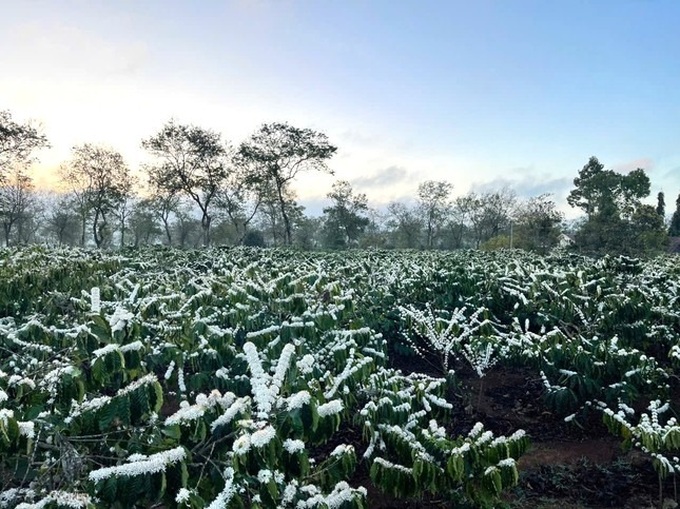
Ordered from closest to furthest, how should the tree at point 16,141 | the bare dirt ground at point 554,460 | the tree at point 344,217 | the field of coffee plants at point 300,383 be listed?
the field of coffee plants at point 300,383, the bare dirt ground at point 554,460, the tree at point 16,141, the tree at point 344,217

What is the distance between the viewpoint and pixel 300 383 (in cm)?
289

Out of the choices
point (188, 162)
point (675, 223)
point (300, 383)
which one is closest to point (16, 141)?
point (188, 162)

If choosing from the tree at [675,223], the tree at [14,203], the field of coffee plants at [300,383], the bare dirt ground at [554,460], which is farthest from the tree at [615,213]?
the tree at [14,203]

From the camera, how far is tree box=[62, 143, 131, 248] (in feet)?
112

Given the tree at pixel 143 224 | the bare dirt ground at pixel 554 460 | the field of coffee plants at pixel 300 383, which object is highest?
the tree at pixel 143 224

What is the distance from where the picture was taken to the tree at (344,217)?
40.8m

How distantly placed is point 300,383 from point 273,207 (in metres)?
38.0

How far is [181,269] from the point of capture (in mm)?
9359

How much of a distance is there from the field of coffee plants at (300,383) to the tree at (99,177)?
27.8 m

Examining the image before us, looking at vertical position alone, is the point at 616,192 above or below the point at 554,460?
above

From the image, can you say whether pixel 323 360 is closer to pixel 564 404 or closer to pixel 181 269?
pixel 564 404

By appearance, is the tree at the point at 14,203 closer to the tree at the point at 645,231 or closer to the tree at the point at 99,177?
the tree at the point at 99,177

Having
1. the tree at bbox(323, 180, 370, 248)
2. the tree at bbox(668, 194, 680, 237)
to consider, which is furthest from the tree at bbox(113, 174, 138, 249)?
the tree at bbox(668, 194, 680, 237)

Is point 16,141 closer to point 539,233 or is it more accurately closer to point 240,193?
point 240,193
